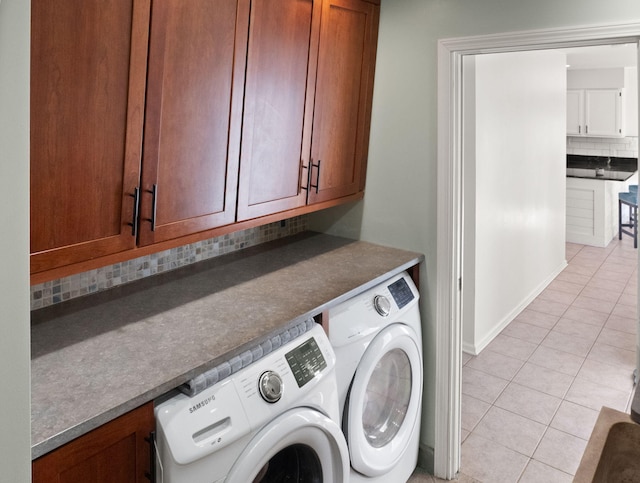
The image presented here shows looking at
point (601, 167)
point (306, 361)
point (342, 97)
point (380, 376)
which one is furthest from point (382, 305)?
point (601, 167)

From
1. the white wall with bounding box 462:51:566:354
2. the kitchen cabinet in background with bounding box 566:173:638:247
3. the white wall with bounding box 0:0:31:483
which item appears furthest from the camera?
the kitchen cabinet in background with bounding box 566:173:638:247

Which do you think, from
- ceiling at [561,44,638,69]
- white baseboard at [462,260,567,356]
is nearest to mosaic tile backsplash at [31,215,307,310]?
white baseboard at [462,260,567,356]

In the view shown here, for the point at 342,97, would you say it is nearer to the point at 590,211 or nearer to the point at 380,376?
the point at 380,376

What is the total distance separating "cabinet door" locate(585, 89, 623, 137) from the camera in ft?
22.9

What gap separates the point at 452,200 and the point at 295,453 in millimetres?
1165

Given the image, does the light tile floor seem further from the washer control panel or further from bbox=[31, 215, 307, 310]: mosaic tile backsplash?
bbox=[31, 215, 307, 310]: mosaic tile backsplash

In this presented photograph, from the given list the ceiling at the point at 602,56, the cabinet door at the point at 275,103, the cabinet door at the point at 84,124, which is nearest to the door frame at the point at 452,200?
the cabinet door at the point at 275,103

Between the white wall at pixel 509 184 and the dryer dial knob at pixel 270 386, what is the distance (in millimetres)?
2012

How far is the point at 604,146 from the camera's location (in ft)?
24.9

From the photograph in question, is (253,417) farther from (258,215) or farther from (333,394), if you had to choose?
(258,215)

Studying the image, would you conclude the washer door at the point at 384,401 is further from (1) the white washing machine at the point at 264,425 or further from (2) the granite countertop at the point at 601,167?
(2) the granite countertop at the point at 601,167

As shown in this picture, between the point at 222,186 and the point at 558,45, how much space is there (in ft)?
4.22

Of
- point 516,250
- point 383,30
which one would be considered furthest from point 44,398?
point 516,250

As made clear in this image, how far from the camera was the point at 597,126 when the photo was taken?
7195mm
